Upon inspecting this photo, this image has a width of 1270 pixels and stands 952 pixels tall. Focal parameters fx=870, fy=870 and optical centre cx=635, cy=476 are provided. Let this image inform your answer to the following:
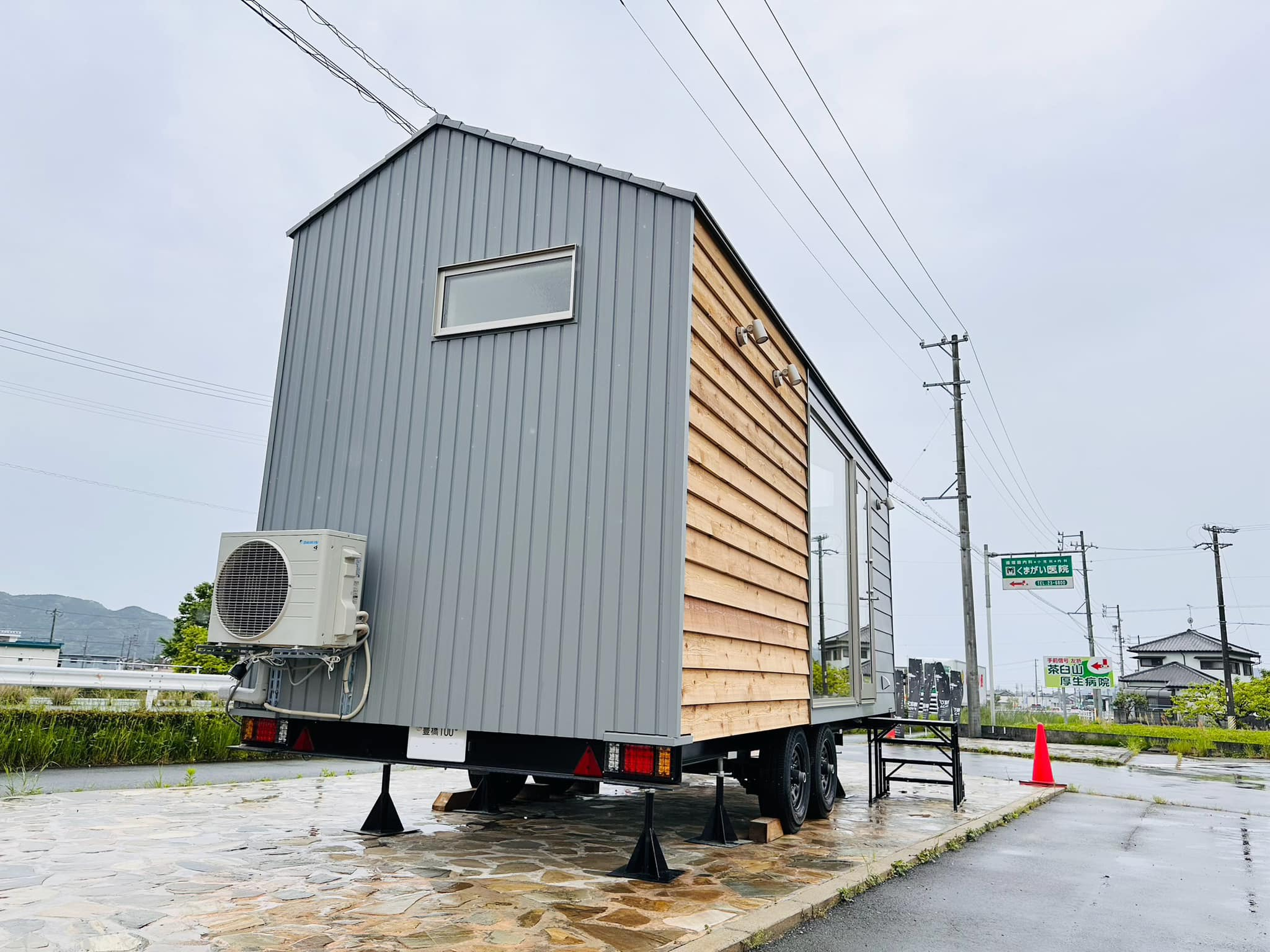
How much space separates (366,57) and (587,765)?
559cm

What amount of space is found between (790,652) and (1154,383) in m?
34.3

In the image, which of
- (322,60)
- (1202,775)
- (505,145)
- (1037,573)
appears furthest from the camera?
(1037,573)

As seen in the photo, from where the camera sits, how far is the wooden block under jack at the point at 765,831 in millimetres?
6039

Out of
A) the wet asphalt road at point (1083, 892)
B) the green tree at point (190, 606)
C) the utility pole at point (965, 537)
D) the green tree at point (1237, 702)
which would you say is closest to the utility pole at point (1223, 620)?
the green tree at point (1237, 702)

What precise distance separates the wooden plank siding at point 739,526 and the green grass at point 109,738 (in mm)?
6976

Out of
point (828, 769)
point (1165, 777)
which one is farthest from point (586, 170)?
point (1165, 777)

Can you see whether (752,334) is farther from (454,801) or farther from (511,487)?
(454,801)

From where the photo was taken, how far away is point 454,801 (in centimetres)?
704

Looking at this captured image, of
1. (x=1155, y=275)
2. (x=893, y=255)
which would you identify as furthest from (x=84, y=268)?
(x=1155, y=275)

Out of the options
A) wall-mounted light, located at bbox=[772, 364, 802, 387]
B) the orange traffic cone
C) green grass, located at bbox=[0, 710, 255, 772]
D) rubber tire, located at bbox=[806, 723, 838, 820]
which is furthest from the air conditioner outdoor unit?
the orange traffic cone

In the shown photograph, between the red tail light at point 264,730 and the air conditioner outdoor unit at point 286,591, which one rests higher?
the air conditioner outdoor unit at point 286,591

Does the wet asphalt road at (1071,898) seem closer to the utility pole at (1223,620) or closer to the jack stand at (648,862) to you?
the jack stand at (648,862)

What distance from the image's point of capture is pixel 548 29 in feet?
25.5

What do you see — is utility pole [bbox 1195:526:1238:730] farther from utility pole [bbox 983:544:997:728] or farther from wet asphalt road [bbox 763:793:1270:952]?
wet asphalt road [bbox 763:793:1270:952]
